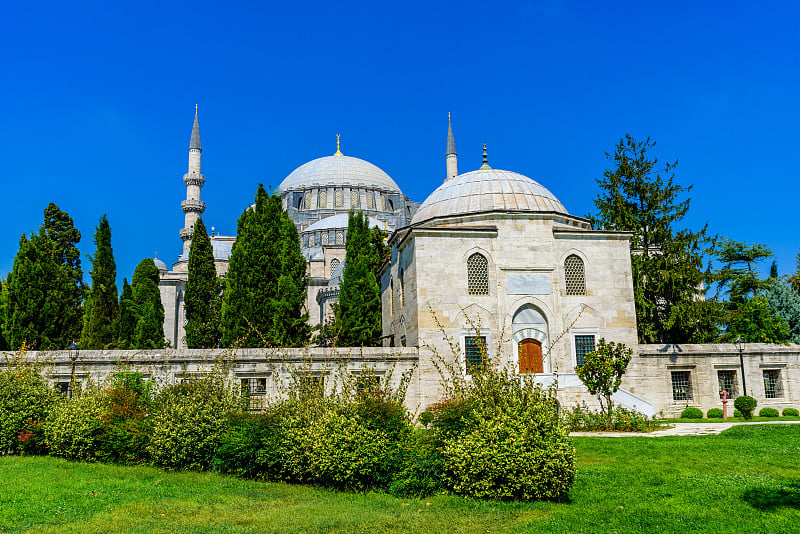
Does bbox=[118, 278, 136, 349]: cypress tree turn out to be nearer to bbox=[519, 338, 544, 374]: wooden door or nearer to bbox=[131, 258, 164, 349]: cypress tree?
bbox=[131, 258, 164, 349]: cypress tree

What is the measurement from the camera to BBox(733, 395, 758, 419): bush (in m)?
19.6

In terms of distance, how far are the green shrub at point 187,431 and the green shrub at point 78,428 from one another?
4.83 feet

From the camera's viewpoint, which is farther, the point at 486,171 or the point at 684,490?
the point at 486,171

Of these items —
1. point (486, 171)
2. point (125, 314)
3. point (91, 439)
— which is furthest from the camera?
point (125, 314)

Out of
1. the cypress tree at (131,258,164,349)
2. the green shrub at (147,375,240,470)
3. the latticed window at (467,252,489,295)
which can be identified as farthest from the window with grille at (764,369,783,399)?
the cypress tree at (131,258,164,349)

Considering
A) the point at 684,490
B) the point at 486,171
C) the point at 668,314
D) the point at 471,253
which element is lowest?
the point at 684,490

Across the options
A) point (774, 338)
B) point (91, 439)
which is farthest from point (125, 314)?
point (774, 338)

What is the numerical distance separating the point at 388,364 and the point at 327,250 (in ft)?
93.1

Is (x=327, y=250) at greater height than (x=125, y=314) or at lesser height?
greater

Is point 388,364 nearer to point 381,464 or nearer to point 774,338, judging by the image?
point 381,464

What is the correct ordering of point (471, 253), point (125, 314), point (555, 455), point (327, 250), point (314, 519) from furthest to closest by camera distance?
point (327, 250) → point (125, 314) → point (471, 253) → point (555, 455) → point (314, 519)

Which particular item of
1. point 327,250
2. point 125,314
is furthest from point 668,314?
point 327,250

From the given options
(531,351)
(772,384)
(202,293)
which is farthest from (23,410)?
(772,384)

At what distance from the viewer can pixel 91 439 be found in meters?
12.0
